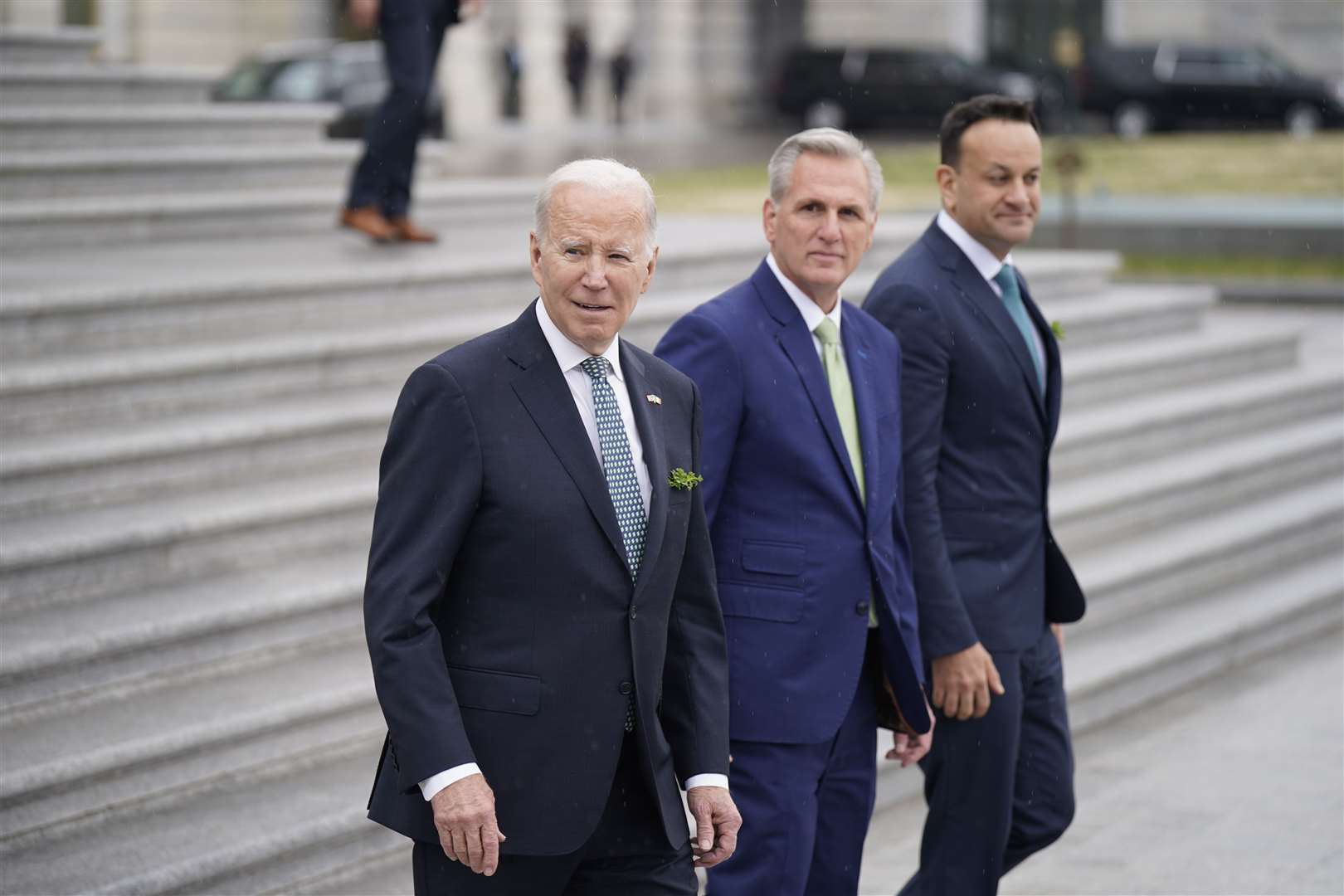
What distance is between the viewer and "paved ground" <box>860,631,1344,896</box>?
17.5ft

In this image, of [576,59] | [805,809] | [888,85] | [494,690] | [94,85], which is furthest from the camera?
[576,59]

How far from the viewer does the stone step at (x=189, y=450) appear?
559 cm

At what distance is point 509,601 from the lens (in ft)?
9.60

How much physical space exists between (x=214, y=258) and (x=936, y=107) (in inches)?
1195

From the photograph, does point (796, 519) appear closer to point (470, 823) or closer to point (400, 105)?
point (470, 823)

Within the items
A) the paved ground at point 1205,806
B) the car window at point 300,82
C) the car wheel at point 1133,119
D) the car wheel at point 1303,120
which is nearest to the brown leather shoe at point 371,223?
the paved ground at point 1205,806

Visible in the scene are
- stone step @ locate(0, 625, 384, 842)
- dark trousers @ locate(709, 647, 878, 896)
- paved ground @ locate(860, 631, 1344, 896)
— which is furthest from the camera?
paved ground @ locate(860, 631, 1344, 896)

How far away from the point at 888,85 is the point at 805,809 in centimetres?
3456

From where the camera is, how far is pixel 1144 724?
22.7 feet

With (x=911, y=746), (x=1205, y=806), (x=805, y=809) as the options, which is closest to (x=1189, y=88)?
(x=1205, y=806)

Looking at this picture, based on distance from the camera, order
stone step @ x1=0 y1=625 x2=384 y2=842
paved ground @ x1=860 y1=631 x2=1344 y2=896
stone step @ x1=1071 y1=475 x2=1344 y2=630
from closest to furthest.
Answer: stone step @ x1=0 y1=625 x2=384 y2=842 < paved ground @ x1=860 y1=631 x2=1344 y2=896 < stone step @ x1=1071 y1=475 x2=1344 y2=630

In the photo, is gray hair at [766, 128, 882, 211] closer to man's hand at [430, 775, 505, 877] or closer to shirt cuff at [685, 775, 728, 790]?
shirt cuff at [685, 775, 728, 790]

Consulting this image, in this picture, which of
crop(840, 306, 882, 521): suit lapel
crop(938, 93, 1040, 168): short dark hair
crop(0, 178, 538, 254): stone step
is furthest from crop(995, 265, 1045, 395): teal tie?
crop(0, 178, 538, 254): stone step

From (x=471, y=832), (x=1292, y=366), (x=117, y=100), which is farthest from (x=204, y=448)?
(x=1292, y=366)
